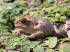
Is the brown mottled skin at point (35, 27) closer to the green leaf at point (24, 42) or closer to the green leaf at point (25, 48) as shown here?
the green leaf at point (24, 42)

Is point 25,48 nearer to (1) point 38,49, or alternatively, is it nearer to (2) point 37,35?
(1) point 38,49

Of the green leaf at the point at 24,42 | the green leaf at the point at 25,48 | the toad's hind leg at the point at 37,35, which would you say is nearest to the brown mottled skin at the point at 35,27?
the toad's hind leg at the point at 37,35

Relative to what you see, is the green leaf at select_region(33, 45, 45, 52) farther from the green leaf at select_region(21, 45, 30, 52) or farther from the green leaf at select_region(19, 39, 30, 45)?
the green leaf at select_region(19, 39, 30, 45)

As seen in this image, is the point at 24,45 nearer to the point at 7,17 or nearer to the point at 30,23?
the point at 30,23

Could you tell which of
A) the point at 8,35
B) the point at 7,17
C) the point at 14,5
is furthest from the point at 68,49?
the point at 14,5

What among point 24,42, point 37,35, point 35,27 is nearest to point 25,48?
point 24,42

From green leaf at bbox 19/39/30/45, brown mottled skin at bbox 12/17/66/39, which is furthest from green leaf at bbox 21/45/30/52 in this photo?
brown mottled skin at bbox 12/17/66/39

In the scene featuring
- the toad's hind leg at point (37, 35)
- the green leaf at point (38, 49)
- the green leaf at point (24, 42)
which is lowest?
the green leaf at point (38, 49)

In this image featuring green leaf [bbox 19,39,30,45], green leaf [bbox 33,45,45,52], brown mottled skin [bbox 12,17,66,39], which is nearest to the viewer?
green leaf [bbox 33,45,45,52]
